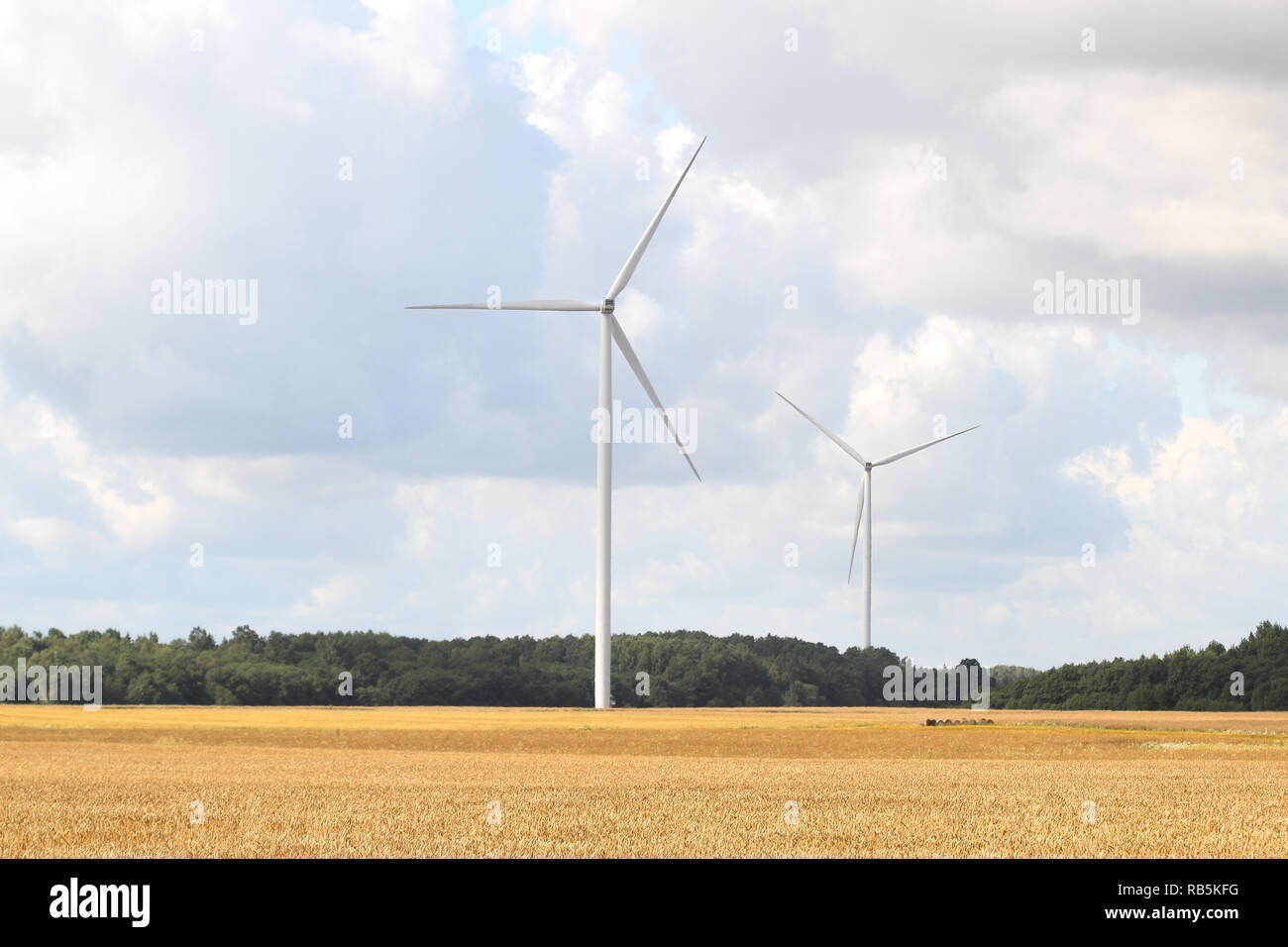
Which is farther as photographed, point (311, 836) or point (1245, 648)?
point (1245, 648)

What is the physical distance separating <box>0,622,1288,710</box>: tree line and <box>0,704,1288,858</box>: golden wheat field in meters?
66.4

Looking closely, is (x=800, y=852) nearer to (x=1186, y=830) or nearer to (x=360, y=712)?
(x=1186, y=830)

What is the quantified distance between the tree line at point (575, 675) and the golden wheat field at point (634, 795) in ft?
218

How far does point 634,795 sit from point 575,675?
406 ft

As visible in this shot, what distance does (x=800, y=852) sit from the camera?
2208cm

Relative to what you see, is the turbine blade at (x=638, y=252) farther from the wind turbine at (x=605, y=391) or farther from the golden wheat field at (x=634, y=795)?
the golden wheat field at (x=634, y=795)

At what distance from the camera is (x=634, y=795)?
34.5 metres

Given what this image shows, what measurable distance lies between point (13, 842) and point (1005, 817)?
1799cm

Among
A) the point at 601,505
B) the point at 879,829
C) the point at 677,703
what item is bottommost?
the point at 677,703

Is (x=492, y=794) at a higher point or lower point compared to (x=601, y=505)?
lower

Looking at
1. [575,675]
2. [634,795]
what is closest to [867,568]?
[575,675]

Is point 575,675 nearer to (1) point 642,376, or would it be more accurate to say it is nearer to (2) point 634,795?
(1) point 642,376

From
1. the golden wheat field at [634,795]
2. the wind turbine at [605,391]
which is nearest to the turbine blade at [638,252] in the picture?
the wind turbine at [605,391]
